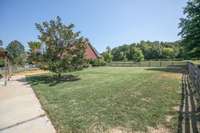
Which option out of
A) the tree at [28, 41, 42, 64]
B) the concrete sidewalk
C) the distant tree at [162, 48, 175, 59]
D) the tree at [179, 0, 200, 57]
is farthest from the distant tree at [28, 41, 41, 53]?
the distant tree at [162, 48, 175, 59]

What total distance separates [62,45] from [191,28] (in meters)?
17.4

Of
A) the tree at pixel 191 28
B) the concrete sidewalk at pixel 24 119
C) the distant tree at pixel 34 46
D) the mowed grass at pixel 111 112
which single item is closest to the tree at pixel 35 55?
the distant tree at pixel 34 46

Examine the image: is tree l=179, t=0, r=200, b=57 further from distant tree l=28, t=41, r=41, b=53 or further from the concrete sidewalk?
the concrete sidewalk

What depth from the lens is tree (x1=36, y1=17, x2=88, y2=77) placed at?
51.1ft

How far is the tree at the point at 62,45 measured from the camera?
51.1 ft

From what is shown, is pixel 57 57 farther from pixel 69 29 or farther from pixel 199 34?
pixel 199 34

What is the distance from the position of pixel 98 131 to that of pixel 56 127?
3.77ft

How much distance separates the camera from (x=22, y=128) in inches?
189

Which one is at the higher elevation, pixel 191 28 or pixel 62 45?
pixel 191 28

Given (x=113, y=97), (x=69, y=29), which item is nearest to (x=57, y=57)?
(x=69, y=29)

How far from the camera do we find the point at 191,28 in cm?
2384

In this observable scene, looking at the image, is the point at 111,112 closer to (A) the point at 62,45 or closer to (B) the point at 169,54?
(A) the point at 62,45

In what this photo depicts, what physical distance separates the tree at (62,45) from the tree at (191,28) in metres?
15.6

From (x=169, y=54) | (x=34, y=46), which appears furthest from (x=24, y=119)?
(x=169, y=54)
